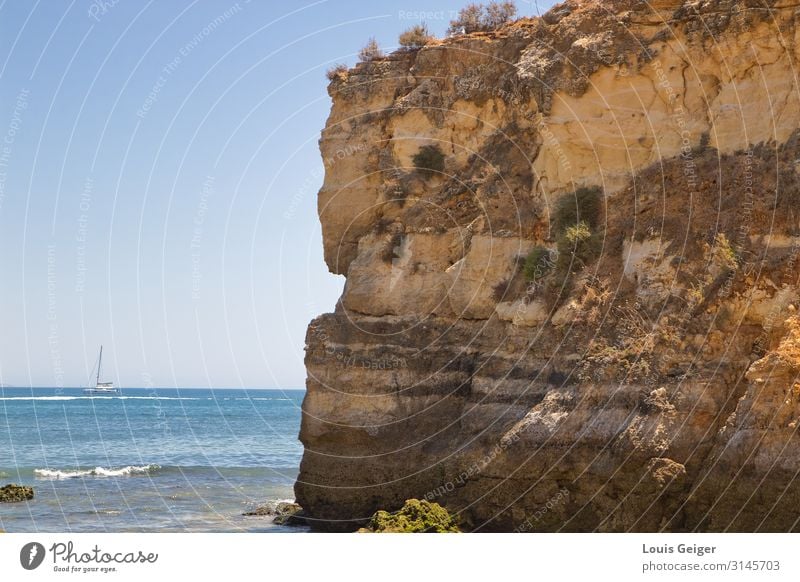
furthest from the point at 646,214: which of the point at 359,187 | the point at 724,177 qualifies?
the point at 359,187

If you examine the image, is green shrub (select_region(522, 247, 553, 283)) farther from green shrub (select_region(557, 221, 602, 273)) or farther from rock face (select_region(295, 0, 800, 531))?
green shrub (select_region(557, 221, 602, 273))

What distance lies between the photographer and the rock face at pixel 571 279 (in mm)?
21094

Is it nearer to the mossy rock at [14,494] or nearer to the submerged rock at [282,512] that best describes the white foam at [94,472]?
the mossy rock at [14,494]

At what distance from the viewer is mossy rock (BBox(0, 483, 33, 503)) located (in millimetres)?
35688

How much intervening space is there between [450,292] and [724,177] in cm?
757

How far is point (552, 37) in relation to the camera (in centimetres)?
2738

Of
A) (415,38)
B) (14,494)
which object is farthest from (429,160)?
(14,494)

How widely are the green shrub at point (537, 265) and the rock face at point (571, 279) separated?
0.07 metres

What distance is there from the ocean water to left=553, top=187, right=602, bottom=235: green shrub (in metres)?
10.9

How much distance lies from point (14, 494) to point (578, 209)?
21.9m

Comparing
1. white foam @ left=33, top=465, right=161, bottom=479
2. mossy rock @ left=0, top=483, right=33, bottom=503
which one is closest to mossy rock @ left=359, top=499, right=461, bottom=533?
mossy rock @ left=0, top=483, right=33, bottom=503

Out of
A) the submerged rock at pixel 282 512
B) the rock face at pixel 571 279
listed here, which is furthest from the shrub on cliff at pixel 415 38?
the submerged rock at pixel 282 512

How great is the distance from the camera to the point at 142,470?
155 ft

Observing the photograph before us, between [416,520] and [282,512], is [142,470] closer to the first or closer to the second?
[282,512]
